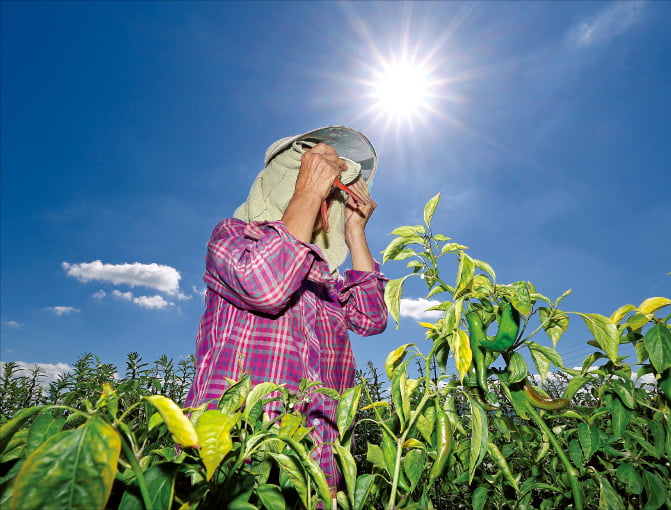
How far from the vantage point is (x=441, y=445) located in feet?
2.60

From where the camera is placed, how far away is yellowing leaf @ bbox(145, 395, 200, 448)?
17.9 inches

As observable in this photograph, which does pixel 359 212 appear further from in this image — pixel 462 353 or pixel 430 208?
pixel 462 353

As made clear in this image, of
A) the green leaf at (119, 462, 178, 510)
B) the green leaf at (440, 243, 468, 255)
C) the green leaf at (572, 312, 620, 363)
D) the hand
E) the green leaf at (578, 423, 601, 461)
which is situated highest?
the hand

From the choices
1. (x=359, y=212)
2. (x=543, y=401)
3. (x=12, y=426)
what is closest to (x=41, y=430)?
(x=12, y=426)

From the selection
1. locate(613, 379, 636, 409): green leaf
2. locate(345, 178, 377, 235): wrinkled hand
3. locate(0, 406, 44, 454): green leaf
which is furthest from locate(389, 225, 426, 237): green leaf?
locate(345, 178, 377, 235): wrinkled hand

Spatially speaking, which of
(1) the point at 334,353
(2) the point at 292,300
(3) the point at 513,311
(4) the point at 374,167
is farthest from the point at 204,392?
(4) the point at 374,167

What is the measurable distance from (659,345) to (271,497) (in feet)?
3.01

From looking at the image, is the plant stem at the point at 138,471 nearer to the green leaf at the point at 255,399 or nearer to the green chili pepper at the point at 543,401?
the green leaf at the point at 255,399

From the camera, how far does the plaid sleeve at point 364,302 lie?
2.44 meters

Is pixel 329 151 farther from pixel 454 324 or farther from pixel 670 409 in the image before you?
pixel 670 409

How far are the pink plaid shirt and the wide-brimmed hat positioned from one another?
2.59 feet

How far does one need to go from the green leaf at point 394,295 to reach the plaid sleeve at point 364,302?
1.39 metres

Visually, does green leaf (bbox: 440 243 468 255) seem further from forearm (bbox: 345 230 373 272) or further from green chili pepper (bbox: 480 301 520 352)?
forearm (bbox: 345 230 373 272)

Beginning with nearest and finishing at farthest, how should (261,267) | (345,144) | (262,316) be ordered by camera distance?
1. (261,267)
2. (262,316)
3. (345,144)
